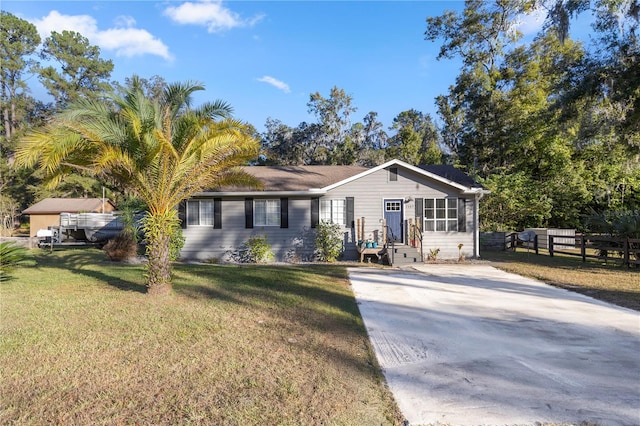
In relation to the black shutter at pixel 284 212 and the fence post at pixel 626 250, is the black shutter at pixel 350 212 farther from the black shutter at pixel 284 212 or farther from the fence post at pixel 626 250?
the fence post at pixel 626 250

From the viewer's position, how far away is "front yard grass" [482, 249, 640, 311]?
7.68m

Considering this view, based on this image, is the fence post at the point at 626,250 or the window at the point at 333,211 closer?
the fence post at the point at 626,250

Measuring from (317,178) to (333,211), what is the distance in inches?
83.5

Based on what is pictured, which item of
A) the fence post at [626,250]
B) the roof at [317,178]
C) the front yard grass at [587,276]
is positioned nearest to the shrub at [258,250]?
the roof at [317,178]

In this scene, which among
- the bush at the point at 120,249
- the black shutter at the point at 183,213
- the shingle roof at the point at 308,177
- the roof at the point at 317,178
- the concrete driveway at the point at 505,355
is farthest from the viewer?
the shingle roof at the point at 308,177

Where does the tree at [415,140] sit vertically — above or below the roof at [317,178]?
above

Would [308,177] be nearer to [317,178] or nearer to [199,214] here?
[317,178]

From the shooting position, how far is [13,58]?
40.6 meters

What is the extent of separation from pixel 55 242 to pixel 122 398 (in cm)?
2237

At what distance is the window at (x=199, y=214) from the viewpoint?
46.5ft

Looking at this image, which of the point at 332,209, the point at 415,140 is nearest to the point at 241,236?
the point at 332,209

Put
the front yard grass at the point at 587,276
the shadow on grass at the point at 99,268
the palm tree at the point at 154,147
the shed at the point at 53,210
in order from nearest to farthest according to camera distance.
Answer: the palm tree at the point at 154,147 → the front yard grass at the point at 587,276 → the shadow on grass at the point at 99,268 → the shed at the point at 53,210

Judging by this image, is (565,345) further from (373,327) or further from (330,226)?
(330,226)

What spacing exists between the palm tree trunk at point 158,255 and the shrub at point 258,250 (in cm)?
619
